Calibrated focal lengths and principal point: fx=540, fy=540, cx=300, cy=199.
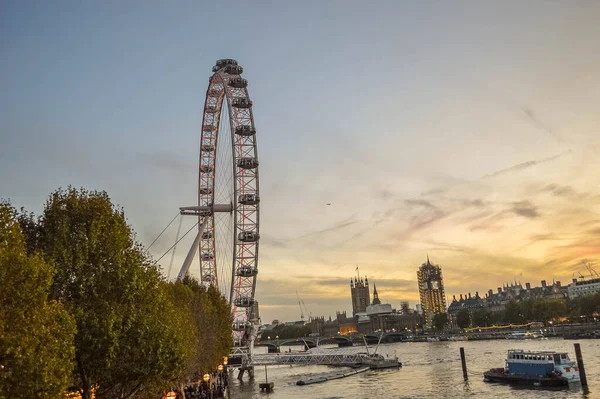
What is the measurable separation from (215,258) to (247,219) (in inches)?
375

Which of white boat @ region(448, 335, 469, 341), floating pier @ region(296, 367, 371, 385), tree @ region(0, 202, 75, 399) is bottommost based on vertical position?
floating pier @ region(296, 367, 371, 385)

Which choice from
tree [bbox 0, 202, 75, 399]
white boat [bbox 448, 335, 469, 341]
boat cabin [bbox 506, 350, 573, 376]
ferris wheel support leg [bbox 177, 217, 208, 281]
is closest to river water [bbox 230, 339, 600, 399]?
boat cabin [bbox 506, 350, 573, 376]

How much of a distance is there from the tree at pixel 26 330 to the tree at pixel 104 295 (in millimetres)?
3646

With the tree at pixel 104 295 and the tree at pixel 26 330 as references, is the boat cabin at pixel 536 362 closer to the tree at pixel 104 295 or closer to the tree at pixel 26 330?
the tree at pixel 104 295

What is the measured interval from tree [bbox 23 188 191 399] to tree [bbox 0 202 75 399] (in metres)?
3.65

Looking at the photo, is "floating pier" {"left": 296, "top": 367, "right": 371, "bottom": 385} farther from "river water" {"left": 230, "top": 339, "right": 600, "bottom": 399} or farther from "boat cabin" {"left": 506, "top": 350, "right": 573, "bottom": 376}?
"boat cabin" {"left": 506, "top": 350, "right": 573, "bottom": 376}

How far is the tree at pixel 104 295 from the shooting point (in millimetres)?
22047

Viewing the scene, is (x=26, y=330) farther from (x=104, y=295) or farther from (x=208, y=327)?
(x=208, y=327)

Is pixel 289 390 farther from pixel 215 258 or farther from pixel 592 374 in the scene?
pixel 592 374

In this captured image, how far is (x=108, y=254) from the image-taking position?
2369cm

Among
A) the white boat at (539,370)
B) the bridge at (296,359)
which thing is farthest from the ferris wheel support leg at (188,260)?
the white boat at (539,370)

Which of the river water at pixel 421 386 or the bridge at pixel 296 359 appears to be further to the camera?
the bridge at pixel 296 359

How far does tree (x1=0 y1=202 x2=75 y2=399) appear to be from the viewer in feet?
53.0

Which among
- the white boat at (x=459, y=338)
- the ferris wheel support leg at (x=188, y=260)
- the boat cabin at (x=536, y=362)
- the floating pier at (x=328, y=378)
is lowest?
the floating pier at (x=328, y=378)
